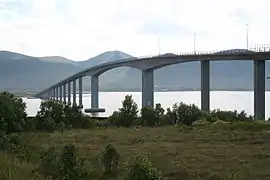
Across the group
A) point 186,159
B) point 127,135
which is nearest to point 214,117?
point 127,135

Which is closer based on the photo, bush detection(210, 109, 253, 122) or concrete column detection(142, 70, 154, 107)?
bush detection(210, 109, 253, 122)

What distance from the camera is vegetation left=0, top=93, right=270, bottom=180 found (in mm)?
13344

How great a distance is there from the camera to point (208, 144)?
24.4m

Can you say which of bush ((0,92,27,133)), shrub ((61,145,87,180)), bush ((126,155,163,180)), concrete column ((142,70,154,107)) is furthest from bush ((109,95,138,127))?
A: concrete column ((142,70,154,107))

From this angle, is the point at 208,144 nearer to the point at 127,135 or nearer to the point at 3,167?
the point at 127,135

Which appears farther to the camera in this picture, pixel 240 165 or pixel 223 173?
pixel 240 165

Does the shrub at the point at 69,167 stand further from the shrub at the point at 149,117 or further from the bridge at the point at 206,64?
the bridge at the point at 206,64

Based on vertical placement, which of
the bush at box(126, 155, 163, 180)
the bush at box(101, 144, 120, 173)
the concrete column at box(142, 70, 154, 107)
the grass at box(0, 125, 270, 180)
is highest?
the concrete column at box(142, 70, 154, 107)

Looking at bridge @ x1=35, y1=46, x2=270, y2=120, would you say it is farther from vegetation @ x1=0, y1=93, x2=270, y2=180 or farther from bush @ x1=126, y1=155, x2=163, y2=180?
bush @ x1=126, y1=155, x2=163, y2=180

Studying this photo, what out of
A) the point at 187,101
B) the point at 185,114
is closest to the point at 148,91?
the point at 185,114

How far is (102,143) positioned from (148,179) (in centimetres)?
1539

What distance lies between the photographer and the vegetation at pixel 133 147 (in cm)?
1334

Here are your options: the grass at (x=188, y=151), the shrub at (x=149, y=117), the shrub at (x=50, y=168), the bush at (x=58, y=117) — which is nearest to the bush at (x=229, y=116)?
the shrub at (x=149, y=117)

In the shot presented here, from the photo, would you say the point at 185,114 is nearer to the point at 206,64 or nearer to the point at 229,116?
the point at 229,116
